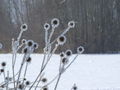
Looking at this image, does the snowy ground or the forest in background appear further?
the forest in background

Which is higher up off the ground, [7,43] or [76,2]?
[76,2]

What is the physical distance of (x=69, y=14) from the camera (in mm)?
21328

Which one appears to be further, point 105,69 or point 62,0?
point 62,0

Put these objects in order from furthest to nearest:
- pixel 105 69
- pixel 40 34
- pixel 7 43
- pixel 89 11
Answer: pixel 89 11
pixel 40 34
pixel 7 43
pixel 105 69

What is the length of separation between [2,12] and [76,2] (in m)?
3.63

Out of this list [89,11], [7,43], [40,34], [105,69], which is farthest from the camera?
[89,11]

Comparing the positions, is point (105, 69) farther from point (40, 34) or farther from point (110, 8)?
point (110, 8)

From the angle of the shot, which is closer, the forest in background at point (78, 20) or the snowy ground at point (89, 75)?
the snowy ground at point (89, 75)

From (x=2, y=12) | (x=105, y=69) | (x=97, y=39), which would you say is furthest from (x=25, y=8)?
(x=105, y=69)

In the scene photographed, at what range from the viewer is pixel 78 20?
2133cm

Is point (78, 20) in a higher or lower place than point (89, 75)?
higher

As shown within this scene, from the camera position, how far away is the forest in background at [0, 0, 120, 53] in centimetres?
2055

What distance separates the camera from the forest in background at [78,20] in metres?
20.5

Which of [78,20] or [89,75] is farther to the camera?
[78,20]
